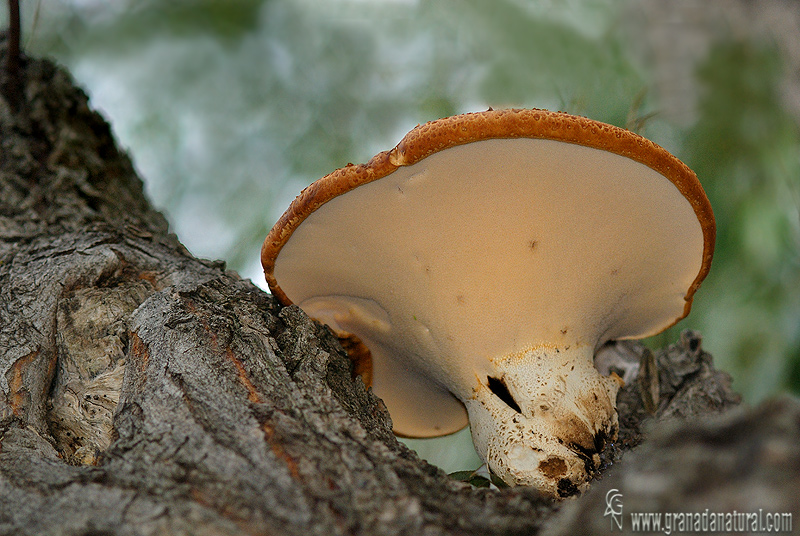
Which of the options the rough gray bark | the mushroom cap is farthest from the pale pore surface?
the rough gray bark

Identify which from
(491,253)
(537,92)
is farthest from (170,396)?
(537,92)

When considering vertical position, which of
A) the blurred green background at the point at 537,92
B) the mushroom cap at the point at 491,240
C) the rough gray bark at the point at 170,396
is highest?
the blurred green background at the point at 537,92

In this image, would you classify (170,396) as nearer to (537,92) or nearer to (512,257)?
(512,257)

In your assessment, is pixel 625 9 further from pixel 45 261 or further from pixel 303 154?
pixel 45 261

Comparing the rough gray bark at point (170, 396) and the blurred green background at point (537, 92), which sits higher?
the blurred green background at point (537, 92)

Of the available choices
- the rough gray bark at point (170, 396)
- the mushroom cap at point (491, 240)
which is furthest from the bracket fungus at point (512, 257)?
the rough gray bark at point (170, 396)

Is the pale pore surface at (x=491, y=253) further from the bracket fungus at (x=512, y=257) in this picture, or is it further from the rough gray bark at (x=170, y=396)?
the rough gray bark at (x=170, y=396)

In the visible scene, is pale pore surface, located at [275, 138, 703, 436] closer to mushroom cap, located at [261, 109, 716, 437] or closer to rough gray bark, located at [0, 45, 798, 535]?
mushroom cap, located at [261, 109, 716, 437]
